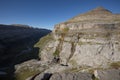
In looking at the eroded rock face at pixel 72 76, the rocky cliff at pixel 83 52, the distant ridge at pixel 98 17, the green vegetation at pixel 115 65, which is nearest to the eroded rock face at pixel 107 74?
the rocky cliff at pixel 83 52

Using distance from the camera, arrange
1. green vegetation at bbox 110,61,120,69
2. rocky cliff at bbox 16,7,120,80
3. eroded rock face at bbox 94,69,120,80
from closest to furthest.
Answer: eroded rock face at bbox 94,69,120,80 < rocky cliff at bbox 16,7,120,80 < green vegetation at bbox 110,61,120,69

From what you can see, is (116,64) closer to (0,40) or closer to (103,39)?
(103,39)

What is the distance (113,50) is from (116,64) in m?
7.24

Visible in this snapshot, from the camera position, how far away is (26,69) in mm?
58469

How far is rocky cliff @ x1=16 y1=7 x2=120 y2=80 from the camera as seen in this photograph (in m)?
42.9

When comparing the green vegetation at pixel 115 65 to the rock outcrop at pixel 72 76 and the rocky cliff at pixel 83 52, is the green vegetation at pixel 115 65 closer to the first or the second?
the rocky cliff at pixel 83 52

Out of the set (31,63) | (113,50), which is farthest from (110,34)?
(31,63)

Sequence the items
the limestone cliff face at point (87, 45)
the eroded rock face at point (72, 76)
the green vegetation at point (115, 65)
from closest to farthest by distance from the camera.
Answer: the eroded rock face at point (72, 76) < the green vegetation at point (115, 65) < the limestone cliff face at point (87, 45)

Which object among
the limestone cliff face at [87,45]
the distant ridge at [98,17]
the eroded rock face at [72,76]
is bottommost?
the eroded rock face at [72,76]

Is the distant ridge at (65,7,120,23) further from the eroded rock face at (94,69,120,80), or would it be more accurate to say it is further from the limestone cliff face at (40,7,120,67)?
the eroded rock face at (94,69,120,80)

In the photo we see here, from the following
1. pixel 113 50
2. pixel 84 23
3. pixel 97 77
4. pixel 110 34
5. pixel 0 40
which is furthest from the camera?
pixel 0 40

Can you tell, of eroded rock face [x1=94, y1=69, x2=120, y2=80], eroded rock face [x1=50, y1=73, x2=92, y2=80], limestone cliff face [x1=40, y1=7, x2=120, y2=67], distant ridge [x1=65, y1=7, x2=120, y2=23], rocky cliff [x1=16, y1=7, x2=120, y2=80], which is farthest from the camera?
distant ridge [x1=65, y1=7, x2=120, y2=23]

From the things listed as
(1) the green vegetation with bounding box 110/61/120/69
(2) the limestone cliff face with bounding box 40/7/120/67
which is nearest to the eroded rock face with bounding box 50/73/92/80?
(1) the green vegetation with bounding box 110/61/120/69

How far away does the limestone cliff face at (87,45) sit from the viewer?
5456cm
